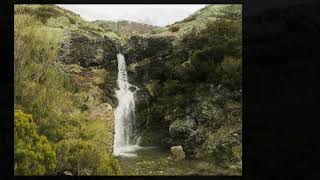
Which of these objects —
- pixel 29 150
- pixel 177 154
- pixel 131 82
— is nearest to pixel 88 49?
pixel 131 82

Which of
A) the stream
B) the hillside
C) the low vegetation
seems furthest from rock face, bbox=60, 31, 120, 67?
the stream

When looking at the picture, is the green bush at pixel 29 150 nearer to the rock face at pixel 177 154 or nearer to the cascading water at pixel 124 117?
the cascading water at pixel 124 117

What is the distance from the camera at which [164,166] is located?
10.3 m

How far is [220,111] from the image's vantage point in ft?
34.1

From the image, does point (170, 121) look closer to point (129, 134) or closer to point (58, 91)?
point (129, 134)

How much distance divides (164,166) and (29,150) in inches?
83.6

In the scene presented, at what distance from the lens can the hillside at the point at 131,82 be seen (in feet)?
33.6

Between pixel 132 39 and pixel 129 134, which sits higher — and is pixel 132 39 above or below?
above

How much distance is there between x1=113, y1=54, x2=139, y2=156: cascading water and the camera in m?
10.4

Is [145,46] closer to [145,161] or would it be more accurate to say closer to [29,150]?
[145,161]

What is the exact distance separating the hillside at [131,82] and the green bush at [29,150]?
2cm

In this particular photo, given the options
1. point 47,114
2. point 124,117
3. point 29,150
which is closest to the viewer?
point 29,150
